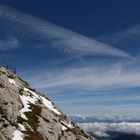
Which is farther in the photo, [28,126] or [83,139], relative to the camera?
[83,139]

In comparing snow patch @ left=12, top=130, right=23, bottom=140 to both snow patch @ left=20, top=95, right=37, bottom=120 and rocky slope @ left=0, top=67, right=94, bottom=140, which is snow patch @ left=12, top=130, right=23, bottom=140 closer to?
rocky slope @ left=0, top=67, right=94, bottom=140

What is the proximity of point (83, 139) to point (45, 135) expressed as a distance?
873 inches

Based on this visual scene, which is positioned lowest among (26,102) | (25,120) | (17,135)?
(17,135)

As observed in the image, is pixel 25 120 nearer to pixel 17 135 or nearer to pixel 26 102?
pixel 17 135

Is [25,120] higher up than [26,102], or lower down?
lower down

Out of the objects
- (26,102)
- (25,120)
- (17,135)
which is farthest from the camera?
(26,102)

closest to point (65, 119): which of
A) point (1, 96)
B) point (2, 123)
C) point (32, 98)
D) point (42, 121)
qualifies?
point (32, 98)

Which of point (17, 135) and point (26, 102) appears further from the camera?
point (26, 102)

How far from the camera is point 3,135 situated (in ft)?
293

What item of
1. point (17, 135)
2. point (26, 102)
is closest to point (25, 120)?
point (17, 135)

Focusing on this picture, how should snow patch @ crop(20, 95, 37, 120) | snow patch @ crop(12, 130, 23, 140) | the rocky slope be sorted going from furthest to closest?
snow patch @ crop(20, 95, 37, 120) → the rocky slope → snow patch @ crop(12, 130, 23, 140)

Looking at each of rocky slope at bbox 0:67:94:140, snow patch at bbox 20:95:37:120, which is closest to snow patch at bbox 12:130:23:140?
rocky slope at bbox 0:67:94:140

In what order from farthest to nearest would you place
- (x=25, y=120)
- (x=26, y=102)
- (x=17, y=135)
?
(x=26, y=102), (x=25, y=120), (x=17, y=135)

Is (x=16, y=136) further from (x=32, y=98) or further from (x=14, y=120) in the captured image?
(x=32, y=98)
